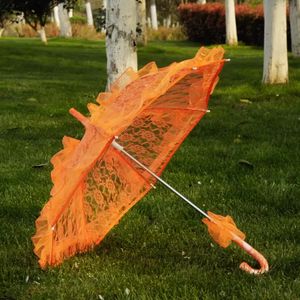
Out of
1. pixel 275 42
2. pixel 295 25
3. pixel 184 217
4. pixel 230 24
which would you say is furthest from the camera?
pixel 230 24

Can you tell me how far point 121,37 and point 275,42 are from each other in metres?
3.00

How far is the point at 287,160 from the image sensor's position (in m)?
5.62

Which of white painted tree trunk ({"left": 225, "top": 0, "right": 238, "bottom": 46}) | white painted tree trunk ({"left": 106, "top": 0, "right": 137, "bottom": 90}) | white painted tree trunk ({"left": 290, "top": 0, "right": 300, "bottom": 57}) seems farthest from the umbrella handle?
white painted tree trunk ({"left": 225, "top": 0, "right": 238, "bottom": 46})

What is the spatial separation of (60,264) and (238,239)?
971mm

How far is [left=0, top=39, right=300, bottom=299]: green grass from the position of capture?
3.13m

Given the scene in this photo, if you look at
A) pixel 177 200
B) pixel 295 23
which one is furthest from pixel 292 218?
pixel 295 23

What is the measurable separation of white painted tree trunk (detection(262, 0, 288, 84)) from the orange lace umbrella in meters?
6.89

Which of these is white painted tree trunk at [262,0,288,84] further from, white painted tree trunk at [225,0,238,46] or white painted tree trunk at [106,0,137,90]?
white painted tree trunk at [225,0,238,46]

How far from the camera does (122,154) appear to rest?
3531 millimetres

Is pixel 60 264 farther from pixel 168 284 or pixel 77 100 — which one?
pixel 77 100

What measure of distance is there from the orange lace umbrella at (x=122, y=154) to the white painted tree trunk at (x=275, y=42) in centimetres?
689

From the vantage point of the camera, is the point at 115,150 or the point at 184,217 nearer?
the point at 115,150

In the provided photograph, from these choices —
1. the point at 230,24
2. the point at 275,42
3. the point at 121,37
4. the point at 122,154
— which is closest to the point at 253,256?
the point at 122,154

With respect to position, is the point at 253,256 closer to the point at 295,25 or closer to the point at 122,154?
the point at 122,154
